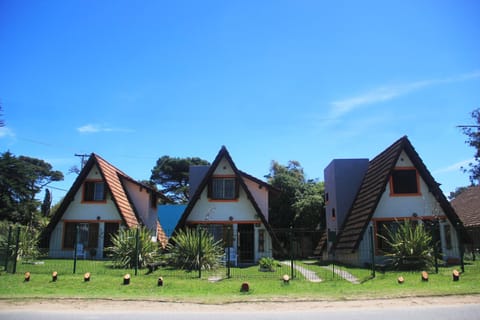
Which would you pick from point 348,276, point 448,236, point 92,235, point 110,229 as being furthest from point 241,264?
point 448,236

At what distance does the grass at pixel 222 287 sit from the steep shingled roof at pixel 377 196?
490cm

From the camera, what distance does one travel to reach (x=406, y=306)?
32.2 feet

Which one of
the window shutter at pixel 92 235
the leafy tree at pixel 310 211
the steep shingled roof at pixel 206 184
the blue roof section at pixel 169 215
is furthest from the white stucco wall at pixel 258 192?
the blue roof section at pixel 169 215

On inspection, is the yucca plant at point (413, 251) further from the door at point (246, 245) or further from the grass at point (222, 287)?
the door at point (246, 245)

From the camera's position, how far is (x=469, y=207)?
3030 centimetres

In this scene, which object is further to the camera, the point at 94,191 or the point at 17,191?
the point at 17,191

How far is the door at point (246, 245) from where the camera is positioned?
23316mm

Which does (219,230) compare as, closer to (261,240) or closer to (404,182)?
(261,240)

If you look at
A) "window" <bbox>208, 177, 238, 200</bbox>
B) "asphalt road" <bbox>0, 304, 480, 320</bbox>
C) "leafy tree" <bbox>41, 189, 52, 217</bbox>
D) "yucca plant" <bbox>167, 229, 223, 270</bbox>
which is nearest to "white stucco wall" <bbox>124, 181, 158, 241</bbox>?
"window" <bbox>208, 177, 238, 200</bbox>

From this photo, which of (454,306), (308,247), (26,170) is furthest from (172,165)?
(454,306)

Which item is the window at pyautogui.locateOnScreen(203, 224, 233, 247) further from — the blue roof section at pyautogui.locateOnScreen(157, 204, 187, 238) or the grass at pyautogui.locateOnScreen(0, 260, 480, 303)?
the blue roof section at pyautogui.locateOnScreen(157, 204, 187, 238)

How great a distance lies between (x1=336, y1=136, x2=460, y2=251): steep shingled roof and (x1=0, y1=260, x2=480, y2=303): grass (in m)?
4.90

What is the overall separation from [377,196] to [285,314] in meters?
13.3

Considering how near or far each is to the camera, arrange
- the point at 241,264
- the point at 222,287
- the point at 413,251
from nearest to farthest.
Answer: the point at 222,287 → the point at 413,251 → the point at 241,264
